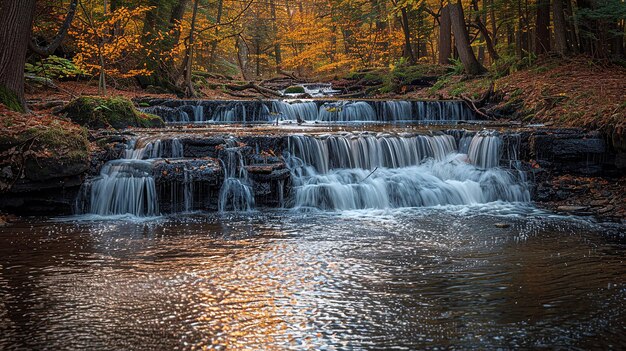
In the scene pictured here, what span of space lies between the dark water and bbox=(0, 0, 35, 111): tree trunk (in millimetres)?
3236

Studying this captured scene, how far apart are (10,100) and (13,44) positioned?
39.8 inches

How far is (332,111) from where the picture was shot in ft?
55.7

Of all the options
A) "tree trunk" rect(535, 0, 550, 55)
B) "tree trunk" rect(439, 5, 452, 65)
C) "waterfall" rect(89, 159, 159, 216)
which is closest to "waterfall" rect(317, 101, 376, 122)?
"tree trunk" rect(535, 0, 550, 55)

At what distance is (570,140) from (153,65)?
1333 cm

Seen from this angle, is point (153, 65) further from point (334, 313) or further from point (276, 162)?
point (334, 313)

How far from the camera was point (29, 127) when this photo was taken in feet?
30.7

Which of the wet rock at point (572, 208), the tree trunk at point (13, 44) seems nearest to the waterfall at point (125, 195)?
the tree trunk at point (13, 44)

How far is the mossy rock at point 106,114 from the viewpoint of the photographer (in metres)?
12.3

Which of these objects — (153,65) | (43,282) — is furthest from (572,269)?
(153,65)

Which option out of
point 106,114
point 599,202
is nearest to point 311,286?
point 599,202

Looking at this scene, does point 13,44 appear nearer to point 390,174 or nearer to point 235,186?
point 235,186

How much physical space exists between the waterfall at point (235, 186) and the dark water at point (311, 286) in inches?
49.7

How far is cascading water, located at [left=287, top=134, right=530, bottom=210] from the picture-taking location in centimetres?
1016

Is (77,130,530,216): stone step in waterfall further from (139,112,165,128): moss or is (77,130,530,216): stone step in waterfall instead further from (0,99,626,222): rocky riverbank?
(139,112,165,128): moss
